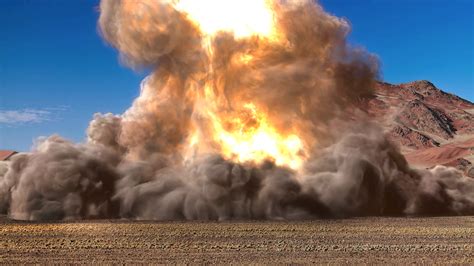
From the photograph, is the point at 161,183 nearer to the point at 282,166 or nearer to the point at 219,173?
the point at 219,173

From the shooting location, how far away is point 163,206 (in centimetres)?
4906

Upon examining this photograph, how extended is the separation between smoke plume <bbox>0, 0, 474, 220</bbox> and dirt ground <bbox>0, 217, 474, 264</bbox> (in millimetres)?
5080

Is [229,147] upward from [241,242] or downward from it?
upward

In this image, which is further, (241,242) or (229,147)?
(229,147)

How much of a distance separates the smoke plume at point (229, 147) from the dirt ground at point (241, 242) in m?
5.08

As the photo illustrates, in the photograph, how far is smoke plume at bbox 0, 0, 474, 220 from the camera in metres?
50.1

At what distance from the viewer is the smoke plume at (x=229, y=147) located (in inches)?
1972

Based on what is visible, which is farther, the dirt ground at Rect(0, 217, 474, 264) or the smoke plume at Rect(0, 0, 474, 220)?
the smoke plume at Rect(0, 0, 474, 220)

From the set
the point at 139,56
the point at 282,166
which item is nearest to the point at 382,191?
the point at 282,166

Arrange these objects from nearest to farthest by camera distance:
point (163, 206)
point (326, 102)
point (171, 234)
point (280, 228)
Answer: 1. point (171, 234)
2. point (280, 228)
3. point (163, 206)
4. point (326, 102)

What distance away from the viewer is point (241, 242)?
109 feet

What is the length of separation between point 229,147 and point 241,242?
20787 millimetres

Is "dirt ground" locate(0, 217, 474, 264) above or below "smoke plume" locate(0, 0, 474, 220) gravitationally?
below

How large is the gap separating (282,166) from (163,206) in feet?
35.0
